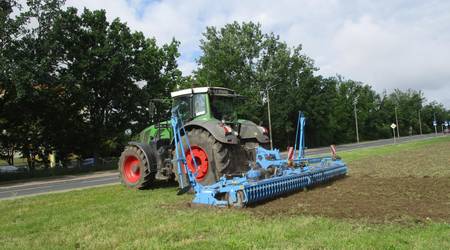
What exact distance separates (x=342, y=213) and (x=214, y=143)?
3671 millimetres

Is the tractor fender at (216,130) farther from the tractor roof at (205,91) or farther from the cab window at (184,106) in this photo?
the tractor roof at (205,91)

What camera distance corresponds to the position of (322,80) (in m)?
59.7

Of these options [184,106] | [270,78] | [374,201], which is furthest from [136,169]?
[270,78]

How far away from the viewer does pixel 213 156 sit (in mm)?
9750

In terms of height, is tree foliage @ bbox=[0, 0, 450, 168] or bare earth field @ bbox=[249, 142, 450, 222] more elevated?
tree foliage @ bbox=[0, 0, 450, 168]

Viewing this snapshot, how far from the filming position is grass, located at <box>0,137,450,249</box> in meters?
5.40

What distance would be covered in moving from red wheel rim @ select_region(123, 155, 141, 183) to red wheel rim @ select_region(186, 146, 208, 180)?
2.35m

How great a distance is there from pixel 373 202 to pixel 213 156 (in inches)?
139

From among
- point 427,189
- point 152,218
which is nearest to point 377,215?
point 427,189

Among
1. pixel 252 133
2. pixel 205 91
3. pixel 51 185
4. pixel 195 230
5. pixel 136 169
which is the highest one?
pixel 205 91

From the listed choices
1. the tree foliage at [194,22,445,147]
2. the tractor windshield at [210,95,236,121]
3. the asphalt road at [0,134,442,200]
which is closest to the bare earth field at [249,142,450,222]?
the tractor windshield at [210,95,236,121]

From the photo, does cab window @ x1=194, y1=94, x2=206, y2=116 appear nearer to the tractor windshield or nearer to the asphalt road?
the tractor windshield

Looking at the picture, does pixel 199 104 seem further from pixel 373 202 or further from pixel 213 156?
pixel 373 202

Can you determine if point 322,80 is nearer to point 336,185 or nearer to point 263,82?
point 263,82
